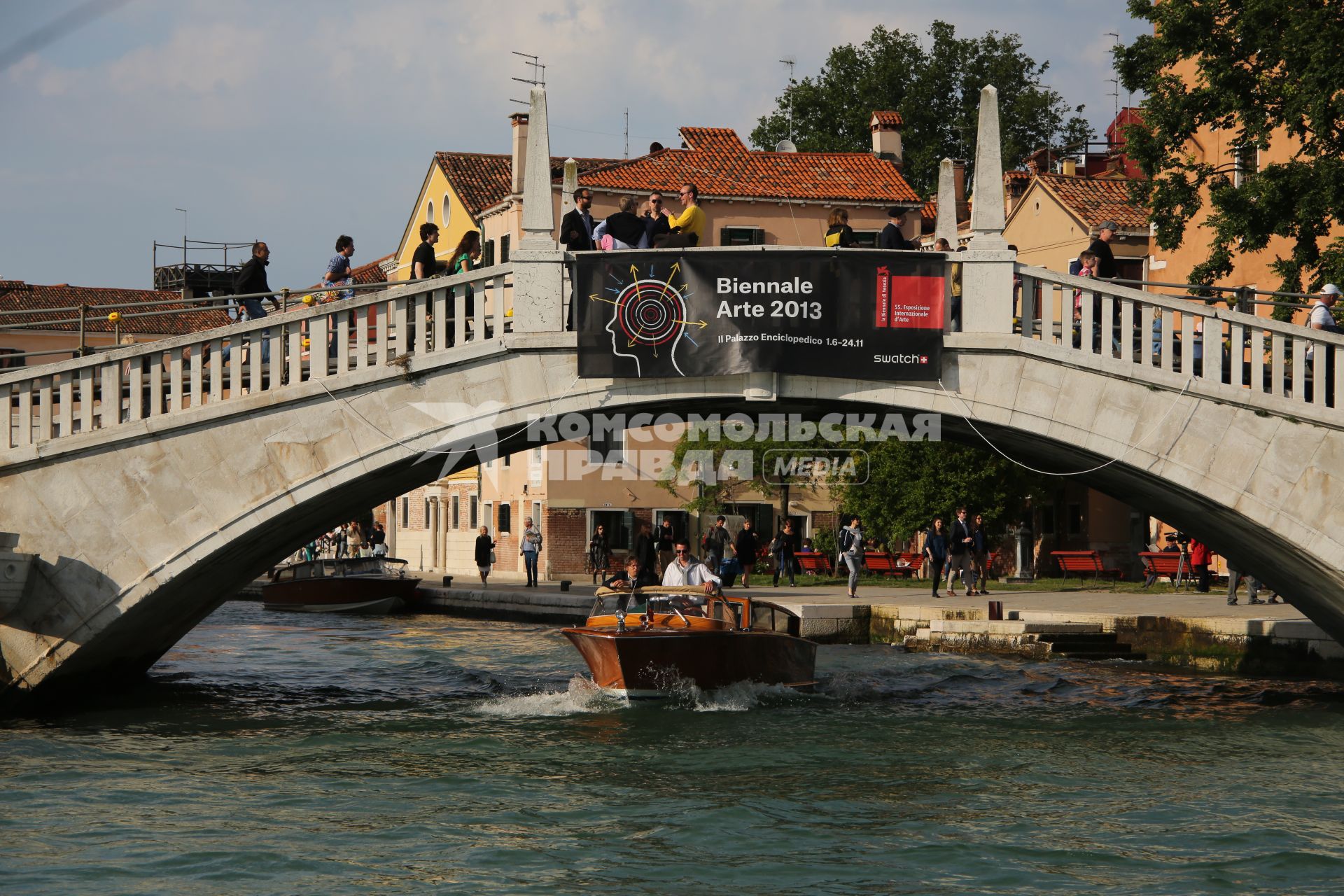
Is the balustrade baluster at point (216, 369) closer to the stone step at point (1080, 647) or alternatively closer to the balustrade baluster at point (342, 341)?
the balustrade baluster at point (342, 341)

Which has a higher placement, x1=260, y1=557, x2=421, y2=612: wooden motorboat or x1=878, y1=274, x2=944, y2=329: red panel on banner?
x1=878, y1=274, x2=944, y2=329: red panel on banner

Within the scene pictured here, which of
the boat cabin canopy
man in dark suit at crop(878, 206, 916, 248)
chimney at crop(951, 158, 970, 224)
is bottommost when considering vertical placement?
the boat cabin canopy

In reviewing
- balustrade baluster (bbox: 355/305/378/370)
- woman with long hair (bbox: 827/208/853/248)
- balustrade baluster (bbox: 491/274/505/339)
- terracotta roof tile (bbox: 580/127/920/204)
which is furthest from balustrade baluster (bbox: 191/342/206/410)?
terracotta roof tile (bbox: 580/127/920/204)

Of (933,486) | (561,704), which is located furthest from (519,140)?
(561,704)

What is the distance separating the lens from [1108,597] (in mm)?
25891

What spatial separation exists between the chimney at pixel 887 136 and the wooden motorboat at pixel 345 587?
17.7 m

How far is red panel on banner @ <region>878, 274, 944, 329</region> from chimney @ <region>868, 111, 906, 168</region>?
95.7 ft

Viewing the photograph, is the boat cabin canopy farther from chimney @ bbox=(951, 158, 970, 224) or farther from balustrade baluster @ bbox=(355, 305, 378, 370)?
balustrade baluster @ bbox=(355, 305, 378, 370)

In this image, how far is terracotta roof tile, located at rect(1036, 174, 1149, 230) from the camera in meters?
36.3

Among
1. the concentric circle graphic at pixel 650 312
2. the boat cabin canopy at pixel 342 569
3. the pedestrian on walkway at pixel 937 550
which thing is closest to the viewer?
the concentric circle graphic at pixel 650 312

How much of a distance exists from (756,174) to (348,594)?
13263mm

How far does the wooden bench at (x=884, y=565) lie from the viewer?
112 ft

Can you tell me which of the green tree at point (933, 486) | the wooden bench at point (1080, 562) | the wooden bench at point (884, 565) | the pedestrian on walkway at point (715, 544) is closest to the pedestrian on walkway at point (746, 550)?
the pedestrian on walkway at point (715, 544)

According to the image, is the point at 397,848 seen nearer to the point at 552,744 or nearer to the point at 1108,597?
the point at 552,744
